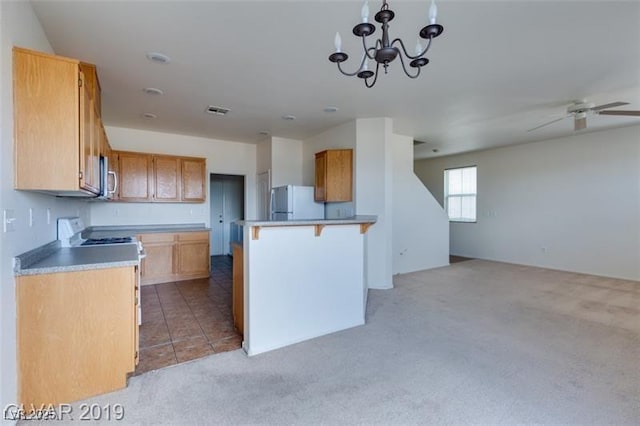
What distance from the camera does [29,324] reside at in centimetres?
188

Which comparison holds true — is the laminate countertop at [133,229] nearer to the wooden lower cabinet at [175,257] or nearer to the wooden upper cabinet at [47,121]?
the wooden lower cabinet at [175,257]

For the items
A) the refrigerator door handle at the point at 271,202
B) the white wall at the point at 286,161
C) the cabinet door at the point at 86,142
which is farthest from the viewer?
the white wall at the point at 286,161

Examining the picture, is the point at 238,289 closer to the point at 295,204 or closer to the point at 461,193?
the point at 295,204

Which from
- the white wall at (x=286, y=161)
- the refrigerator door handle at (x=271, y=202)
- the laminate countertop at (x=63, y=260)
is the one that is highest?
the white wall at (x=286, y=161)

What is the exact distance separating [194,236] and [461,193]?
6728 millimetres

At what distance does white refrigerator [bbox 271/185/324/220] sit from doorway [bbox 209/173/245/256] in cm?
268

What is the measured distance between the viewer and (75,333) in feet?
6.61

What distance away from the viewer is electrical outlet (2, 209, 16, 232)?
1.68m

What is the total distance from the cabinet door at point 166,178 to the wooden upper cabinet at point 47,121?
139 inches

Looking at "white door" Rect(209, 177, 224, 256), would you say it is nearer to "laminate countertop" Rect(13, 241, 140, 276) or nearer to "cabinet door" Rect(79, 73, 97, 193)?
"laminate countertop" Rect(13, 241, 140, 276)

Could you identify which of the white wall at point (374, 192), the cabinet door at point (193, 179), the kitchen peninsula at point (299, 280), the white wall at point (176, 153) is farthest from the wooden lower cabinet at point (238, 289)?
the white wall at point (176, 153)

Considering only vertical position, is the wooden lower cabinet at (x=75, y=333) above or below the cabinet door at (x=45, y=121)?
below

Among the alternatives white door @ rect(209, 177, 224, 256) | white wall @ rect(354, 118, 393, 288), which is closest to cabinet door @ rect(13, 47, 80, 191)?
white wall @ rect(354, 118, 393, 288)

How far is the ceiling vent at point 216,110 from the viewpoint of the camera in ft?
14.1
